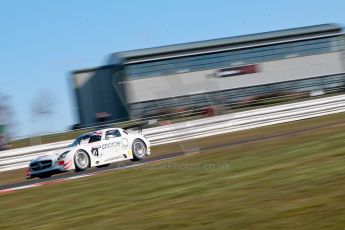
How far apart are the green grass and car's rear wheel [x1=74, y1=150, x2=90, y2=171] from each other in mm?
4830

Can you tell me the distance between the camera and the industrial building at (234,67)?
3700cm

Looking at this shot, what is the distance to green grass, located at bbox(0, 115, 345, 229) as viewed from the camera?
19.4 ft

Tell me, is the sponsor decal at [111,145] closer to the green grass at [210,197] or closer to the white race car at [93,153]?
the white race car at [93,153]

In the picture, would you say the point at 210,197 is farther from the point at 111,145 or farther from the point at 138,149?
the point at 138,149

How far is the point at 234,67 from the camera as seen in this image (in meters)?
38.8

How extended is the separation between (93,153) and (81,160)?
491mm

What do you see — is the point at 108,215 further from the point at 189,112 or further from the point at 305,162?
the point at 189,112

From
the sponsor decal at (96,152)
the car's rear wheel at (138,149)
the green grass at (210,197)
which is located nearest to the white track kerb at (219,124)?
the car's rear wheel at (138,149)

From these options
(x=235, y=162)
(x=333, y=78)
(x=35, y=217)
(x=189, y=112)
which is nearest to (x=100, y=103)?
(x=333, y=78)

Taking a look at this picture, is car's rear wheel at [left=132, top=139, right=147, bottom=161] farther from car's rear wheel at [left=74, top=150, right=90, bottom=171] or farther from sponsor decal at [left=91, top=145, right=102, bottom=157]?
car's rear wheel at [left=74, top=150, right=90, bottom=171]

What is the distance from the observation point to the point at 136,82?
35.7 metres

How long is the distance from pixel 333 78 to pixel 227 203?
35.3 metres

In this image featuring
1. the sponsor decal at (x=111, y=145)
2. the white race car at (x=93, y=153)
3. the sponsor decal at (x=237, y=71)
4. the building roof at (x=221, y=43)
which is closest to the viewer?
the white race car at (x=93, y=153)

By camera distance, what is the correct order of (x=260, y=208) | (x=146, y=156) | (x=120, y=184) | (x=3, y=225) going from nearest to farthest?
1. (x=260, y=208)
2. (x=3, y=225)
3. (x=120, y=184)
4. (x=146, y=156)
